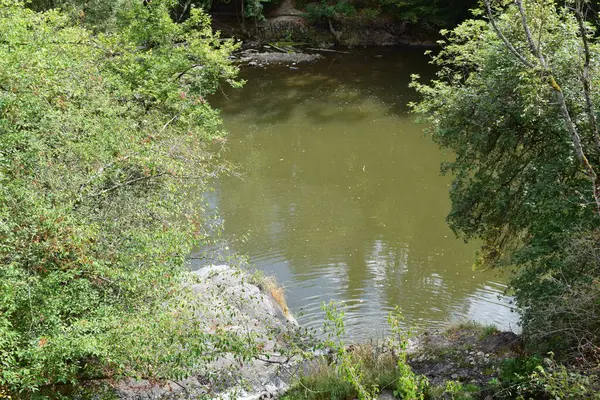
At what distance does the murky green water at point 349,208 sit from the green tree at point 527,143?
1854 mm

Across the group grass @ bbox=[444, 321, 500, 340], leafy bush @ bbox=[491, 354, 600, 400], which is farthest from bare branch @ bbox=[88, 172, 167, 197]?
grass @ bbox=[444, 321, 500, 340]

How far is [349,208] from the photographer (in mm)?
16766

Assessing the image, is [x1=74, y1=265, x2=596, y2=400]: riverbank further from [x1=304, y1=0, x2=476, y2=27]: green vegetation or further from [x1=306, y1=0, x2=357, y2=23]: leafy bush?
[x1=306, y1=0, x2=357, y2=23]: leafy bush

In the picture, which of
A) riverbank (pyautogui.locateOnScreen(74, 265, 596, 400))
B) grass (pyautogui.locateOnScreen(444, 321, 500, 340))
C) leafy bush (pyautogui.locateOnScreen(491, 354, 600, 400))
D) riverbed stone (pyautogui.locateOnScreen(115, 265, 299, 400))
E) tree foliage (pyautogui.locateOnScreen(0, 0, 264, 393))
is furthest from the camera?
grass (pyautogui.locateOnScreen(444, 321, 500, 340))

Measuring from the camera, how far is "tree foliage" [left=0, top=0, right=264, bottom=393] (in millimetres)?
6078

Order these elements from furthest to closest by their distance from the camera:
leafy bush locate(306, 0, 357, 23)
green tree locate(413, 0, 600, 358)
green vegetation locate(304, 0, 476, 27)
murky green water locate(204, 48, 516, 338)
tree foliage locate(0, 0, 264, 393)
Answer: leafy bush locate(306, 0, 357, 23), green vegetation locate(304, 0, 476, 27), murky green water locate(204, 48, 516, 338), green tree locate(413, 0, 600, 358), tree foliage locate(0, 0, 264, 393)

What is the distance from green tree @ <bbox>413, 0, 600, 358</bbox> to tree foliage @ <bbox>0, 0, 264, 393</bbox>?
16.1ft

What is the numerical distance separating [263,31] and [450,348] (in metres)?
27.6

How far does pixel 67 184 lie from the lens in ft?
26.0

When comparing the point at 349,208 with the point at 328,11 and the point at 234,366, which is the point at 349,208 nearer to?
the point at 234,366

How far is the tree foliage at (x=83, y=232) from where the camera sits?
19.9 feet

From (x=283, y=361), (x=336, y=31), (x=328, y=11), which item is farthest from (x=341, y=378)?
(x=336, y=31)

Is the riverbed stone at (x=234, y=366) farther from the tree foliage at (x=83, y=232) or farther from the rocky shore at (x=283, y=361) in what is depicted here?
the tree foliage at (x=83, y=232)

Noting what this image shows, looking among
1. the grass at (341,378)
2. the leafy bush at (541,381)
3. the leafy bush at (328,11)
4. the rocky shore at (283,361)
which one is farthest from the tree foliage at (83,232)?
the leafy bush at (328,11)
